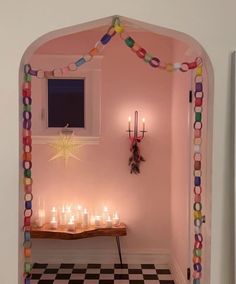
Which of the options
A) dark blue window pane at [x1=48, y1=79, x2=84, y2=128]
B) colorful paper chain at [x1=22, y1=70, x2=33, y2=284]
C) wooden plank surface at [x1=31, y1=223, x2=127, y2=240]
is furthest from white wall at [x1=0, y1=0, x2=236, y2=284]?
dark blue window pane at [x1=48, y1=79, x2=84, y2=128]

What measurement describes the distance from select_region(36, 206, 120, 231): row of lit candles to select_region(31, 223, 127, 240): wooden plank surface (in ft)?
0.18

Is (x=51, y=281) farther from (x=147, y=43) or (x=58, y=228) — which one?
(x=147, y=43)

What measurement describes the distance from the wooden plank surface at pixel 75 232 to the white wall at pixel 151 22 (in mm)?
1757

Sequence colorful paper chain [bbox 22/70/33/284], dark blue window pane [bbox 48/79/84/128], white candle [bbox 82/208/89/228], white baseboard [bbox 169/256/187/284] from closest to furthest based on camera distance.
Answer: colorful paper chain [bbox 22/70/33/284], white baseboard [bbox 169/256/187/284], white candle [bbox 82/208/89/228], dark blue window pane [bbox 48/79/84/128]

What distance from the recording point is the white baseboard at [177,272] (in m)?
3.32

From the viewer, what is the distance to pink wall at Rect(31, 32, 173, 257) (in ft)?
13.2

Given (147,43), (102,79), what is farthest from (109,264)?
(147,43)

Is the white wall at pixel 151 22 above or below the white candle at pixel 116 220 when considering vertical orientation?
above

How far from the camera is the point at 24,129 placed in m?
2.12

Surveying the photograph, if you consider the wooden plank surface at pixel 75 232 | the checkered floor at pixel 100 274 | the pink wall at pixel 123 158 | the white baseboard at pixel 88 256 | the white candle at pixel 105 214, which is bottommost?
the checkered floor at pixel 100 274

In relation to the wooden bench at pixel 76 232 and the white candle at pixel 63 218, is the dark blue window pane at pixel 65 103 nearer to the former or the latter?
the white candle at pixel 63 218

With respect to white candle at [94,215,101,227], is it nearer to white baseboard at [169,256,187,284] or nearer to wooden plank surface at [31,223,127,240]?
wooden plank surface at [31,223,127,240]

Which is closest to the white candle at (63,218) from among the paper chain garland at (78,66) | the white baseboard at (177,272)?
the white baseboard at (177,272)

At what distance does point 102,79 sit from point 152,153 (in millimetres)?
934
